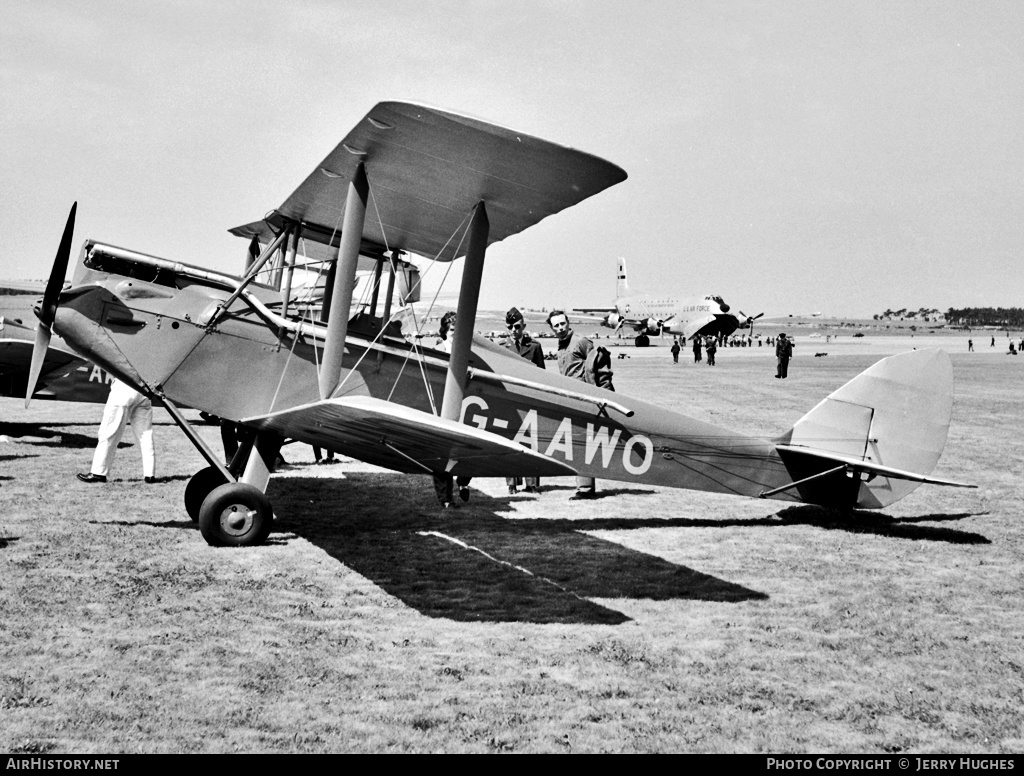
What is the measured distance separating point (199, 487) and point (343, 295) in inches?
104

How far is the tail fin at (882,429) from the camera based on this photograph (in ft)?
24.8

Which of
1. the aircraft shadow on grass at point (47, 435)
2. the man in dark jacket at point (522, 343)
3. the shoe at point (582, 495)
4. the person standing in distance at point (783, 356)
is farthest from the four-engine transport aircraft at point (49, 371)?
the person standing in distance at point (783, 356)

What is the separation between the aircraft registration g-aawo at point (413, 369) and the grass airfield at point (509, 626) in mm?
579

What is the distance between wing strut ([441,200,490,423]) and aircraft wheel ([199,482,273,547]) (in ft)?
4.97

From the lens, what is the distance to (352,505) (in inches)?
334

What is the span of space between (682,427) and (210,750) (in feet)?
16.6

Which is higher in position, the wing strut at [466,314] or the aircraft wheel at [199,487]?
the wing strut at [466,314]

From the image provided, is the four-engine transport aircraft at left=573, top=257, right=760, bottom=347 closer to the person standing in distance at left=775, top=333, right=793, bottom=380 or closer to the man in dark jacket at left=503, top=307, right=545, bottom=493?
the person standing in distance at left=775, top=333, right=793, bottom=380

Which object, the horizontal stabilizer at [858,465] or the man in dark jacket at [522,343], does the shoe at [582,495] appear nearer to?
the man in dark jacket at [522,343]

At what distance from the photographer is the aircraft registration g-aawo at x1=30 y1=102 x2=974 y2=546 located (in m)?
5.45

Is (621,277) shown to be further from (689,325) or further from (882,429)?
(882,429)

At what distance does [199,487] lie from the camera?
7.48 metres

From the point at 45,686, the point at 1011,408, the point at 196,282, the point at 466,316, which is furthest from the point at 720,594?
the point at 1011,408

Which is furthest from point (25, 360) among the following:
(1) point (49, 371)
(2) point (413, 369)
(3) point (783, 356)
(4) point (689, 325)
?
(4) point (689, 325)
